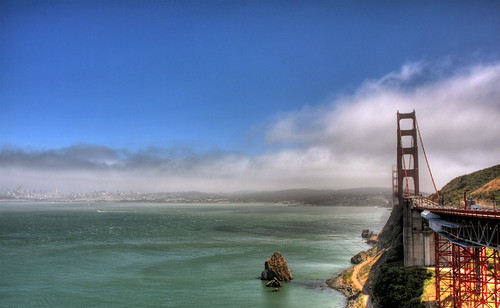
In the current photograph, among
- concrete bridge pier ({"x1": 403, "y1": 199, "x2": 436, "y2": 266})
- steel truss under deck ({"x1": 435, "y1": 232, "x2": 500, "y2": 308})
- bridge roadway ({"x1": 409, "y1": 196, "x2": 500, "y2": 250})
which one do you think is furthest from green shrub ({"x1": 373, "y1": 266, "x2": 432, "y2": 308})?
bridge roadway ({"x1": 409, "y1": 196, "x2": 500, "y2": 250})

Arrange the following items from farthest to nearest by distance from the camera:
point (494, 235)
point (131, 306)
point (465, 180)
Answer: point (465, 180)
point (131, 306)
point (494, 235)

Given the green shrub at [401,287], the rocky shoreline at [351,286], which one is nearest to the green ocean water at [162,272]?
the rocky shoreline at [351,286]

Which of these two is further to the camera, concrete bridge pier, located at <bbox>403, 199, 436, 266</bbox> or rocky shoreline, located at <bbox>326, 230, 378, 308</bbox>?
rocky shoreline, located at <bbox>326, 230, 378, 308</bbox>

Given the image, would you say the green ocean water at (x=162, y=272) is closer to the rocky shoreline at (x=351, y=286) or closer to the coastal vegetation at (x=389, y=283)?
the rocky shoreline at (x=351, y=286)

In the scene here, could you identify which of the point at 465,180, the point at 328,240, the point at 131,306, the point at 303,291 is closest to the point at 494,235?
the point at 303,291

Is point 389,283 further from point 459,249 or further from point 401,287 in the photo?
point 459,249

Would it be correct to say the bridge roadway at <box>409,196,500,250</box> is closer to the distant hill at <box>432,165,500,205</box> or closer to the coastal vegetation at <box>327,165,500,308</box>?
the coastal vegetation at <box>327,165,500,308</box>

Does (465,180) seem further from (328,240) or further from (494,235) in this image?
(494,235)
